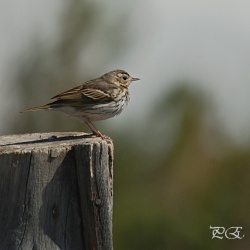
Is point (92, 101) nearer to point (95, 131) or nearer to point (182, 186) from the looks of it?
point (95, 131)

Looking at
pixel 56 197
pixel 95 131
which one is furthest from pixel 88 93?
pixel 56 197

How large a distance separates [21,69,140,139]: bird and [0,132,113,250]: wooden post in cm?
276

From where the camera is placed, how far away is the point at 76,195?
26.2ft

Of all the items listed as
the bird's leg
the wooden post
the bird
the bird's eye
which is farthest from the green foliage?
the wooden post

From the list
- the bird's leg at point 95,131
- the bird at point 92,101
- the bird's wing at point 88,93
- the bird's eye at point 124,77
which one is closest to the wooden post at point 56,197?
the bird's leg at point 95,131

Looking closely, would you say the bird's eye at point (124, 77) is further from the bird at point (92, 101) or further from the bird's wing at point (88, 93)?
the bird's wing at point (88, 93)

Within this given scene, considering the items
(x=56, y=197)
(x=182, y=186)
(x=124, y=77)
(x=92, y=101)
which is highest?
(x=56, y=197)

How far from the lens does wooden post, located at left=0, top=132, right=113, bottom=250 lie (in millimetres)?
7770

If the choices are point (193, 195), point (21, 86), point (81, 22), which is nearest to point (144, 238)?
point (193, 195)

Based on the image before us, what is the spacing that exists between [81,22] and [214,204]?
6.98m

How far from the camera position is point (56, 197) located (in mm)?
7867

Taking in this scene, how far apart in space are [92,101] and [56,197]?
3.39 metres

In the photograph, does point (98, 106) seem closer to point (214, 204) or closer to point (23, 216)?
point (23, 216)

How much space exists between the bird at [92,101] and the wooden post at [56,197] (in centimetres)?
276
